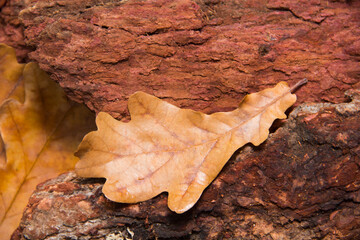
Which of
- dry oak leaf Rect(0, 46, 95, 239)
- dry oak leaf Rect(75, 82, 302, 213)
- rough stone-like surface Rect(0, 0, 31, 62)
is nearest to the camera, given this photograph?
dry oak leaf Rect(75, 82, 302, 213)

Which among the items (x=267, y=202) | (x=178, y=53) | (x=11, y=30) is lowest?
(x=267, y=202)

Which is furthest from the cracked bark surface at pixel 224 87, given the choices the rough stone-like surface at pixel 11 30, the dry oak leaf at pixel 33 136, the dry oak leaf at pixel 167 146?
the rough stone-like surface at pixel 11 30

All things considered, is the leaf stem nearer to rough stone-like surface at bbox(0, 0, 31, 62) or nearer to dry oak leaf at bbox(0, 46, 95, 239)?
dry oak leaf at bbox(0, 46, 95, 239)

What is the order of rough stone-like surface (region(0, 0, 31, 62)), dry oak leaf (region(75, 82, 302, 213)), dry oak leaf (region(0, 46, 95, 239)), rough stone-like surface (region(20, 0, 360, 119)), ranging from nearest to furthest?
dry oak leaf (region(75, 82, 302, 213))
rough stone-like surface (region(20, 0, 360, 119))
dry oak leaf (region(0, 46, 95, 239))
rough stone-like surface (region(0, 0, 31, 62))

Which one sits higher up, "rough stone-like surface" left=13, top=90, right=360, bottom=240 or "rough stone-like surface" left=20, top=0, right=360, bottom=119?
"rough stone-like surface" left=20, top=0, right=360, bottom=119

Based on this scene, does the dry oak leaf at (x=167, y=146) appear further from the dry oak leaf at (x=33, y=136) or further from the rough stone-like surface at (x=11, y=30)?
the rough stone-like surface at (x=11, y=30)

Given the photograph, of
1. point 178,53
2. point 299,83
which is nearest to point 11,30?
point 178,53

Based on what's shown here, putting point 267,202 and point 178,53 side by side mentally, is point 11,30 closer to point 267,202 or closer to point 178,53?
point 178,53

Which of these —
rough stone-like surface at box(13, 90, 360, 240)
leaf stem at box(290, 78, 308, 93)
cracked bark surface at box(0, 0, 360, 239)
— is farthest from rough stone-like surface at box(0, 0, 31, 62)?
leaf stem at box(290, 78, 308, 93)
